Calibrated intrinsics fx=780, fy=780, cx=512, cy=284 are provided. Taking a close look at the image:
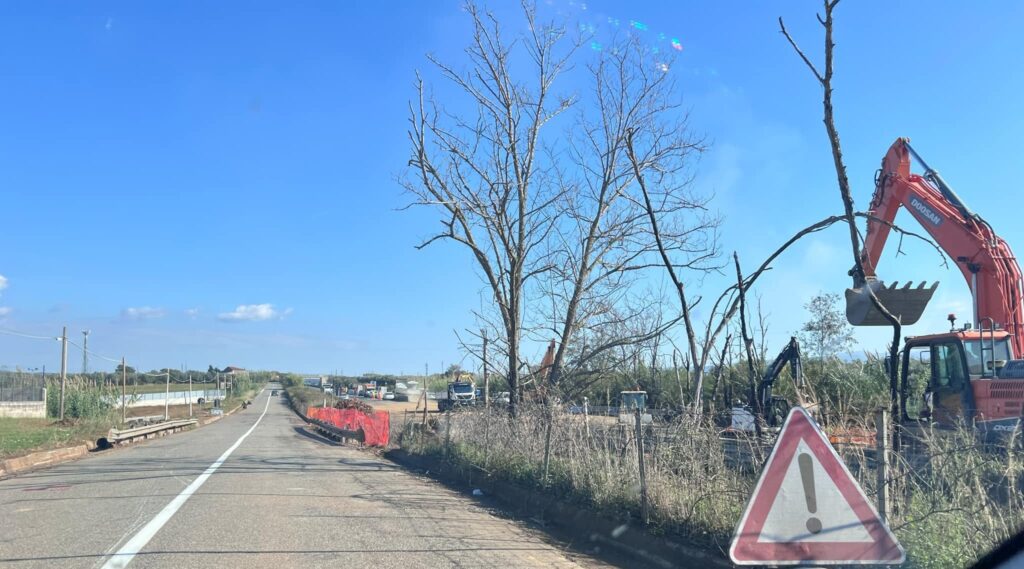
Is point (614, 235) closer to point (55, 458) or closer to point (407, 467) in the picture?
point (407, 467)

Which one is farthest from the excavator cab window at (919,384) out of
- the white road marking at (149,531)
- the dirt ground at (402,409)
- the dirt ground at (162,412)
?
the dirt ground at (162,412)

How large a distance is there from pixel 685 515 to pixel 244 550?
4.58 m

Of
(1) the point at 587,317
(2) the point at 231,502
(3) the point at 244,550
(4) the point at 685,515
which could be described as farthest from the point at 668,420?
(1) the point at 587,317

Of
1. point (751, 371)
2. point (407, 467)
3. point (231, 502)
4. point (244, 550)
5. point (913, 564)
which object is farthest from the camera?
point (407, 467)

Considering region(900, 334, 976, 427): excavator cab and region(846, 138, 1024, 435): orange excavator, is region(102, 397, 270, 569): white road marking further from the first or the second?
region(900, 334, 976, 427): excavator cab

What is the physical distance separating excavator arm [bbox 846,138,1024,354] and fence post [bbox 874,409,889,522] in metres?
4.50

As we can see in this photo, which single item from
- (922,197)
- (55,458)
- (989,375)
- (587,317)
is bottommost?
(55,458)

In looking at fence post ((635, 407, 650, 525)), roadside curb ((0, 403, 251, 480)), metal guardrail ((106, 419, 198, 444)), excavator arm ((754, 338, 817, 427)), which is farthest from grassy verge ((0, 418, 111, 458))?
excavator arm ((754, 338, 817, 427))

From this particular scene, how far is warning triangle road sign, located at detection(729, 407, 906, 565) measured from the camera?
4582 mm

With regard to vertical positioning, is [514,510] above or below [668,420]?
below

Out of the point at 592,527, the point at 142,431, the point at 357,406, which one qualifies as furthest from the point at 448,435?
the point at 357,406

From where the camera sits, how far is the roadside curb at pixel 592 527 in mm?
7621

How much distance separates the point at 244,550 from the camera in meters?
8.06

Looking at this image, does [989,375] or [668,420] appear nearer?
[668,420]
